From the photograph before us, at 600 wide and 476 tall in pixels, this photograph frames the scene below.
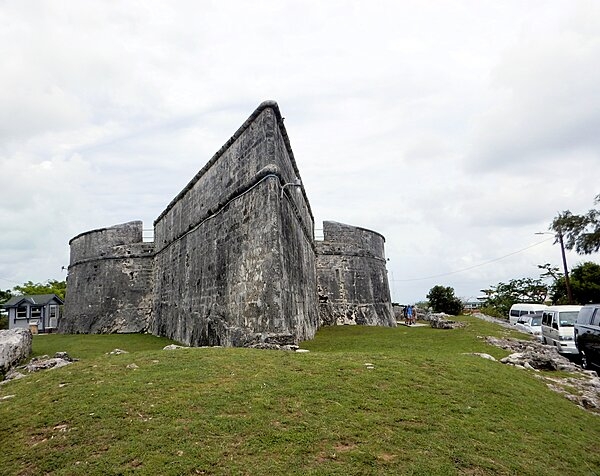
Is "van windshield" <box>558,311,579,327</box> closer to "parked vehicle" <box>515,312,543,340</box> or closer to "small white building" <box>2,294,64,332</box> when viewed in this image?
"parked vehicle" <box>515,312,543,340</box>

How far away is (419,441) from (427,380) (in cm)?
188

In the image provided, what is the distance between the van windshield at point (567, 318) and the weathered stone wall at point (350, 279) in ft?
33.6

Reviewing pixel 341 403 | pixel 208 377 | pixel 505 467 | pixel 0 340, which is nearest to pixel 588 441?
pixel 505 467

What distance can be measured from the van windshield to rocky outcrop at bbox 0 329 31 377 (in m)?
15.4

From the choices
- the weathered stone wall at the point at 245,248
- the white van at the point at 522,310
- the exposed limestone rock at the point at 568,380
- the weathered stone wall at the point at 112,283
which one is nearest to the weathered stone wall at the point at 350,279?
the white van at the point at 522,310

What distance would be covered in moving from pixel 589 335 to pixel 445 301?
89.7 ft

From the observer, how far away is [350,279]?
22547mm

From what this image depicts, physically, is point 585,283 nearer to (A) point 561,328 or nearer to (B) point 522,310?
(B) point 522,310

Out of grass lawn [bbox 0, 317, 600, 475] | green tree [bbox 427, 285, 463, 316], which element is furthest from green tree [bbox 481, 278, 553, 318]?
grass lawn [bbox 0, 317, 600, 475]

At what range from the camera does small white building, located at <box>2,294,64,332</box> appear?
97.2 ft

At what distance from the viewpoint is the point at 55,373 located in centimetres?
651

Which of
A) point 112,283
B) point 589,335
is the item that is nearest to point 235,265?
point 589,335

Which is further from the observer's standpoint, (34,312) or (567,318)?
(34,312)

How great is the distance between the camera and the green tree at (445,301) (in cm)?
3556
